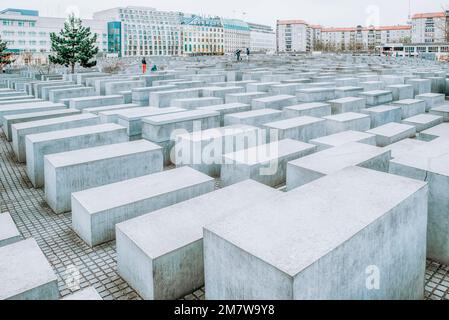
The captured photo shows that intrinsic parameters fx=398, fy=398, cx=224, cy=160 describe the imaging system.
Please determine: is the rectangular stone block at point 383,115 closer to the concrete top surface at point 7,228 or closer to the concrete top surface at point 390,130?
the concrete top surface at point 390,130

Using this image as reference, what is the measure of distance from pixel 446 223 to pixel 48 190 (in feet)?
20.7

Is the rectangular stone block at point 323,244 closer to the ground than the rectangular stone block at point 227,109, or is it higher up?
closer to the ground

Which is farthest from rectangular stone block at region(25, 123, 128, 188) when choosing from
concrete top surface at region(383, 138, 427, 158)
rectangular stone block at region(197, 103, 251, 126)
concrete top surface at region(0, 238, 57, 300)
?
concrete top surface at region(383, 138, 427, 158)

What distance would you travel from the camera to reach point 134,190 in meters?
6.13

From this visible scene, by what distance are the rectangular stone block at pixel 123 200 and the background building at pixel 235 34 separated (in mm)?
137991

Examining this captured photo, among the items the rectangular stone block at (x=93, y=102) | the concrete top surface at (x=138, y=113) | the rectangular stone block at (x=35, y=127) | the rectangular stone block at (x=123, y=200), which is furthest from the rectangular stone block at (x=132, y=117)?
the rectangular stone block at (x=123, y=200)

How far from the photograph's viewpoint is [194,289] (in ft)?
15.2

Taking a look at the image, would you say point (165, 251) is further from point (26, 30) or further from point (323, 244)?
point (26, 30)

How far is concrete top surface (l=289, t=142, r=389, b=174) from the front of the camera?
6.22 metres

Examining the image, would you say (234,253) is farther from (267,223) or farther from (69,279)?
(69,279)

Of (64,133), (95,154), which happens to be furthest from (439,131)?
(64,133)

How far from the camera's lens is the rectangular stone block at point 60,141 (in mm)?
8086

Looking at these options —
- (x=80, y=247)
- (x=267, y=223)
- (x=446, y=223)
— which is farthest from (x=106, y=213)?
(x=446, y=223)

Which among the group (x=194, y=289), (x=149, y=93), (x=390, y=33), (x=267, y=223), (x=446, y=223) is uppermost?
(x=390, y=33)
